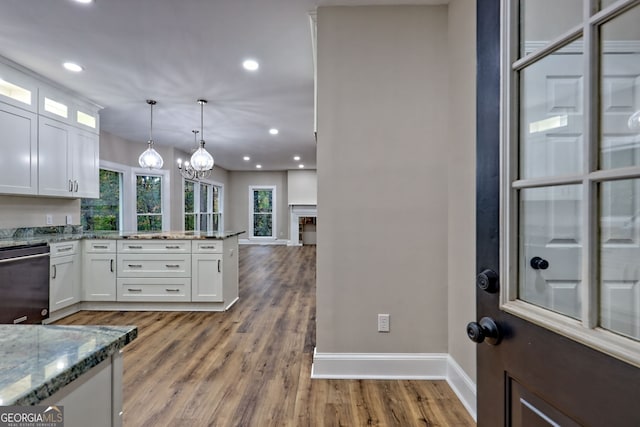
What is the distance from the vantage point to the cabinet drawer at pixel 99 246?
12.9ft

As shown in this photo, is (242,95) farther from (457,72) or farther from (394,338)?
(394,338)

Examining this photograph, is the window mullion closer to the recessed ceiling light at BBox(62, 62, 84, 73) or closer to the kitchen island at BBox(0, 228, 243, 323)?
the kitchen island at BBox(0, 228, 243, 323)

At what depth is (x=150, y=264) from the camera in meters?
3.95

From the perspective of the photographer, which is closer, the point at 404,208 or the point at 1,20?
the point at 404,208

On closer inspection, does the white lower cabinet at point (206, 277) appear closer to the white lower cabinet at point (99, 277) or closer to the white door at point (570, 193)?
the white lower cabinet at point (99, 277)

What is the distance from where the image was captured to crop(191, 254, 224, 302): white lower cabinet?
12.8 feet

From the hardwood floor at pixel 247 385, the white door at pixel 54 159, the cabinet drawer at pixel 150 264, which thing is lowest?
the hardwood floor at pixel 247 385

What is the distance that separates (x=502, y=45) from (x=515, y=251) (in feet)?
1.68

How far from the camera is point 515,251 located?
2.56ft

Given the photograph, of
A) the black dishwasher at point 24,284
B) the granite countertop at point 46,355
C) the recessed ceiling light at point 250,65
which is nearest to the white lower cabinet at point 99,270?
the black dishwasher at point 24,284

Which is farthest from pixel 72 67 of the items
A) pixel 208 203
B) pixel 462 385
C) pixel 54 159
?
pixel 208 203

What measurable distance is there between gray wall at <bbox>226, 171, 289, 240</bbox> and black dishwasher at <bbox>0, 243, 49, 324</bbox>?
843cm

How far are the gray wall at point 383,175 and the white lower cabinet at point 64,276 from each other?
123 inches

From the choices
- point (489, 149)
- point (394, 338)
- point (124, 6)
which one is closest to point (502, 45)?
point (489, 149)
